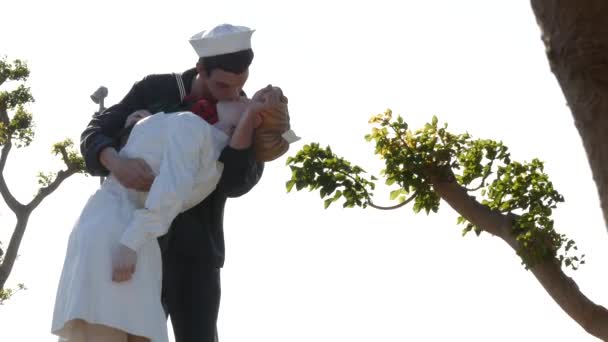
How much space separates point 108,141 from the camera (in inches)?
181

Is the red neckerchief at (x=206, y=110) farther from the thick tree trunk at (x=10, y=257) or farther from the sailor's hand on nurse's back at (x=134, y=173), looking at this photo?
the thick tree trunk at (x=10, y=257)

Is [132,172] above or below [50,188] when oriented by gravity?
below

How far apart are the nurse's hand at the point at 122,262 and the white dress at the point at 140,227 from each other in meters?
0.02

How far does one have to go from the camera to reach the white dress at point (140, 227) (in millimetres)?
4266

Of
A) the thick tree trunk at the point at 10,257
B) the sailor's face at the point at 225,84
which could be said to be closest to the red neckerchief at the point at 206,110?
the sailor's face at the point at 225,84

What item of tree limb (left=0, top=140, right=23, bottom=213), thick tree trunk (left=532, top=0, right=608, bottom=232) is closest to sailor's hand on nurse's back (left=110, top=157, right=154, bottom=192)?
thick tree trunk (left=532, top=0, right=608, bottom=232)

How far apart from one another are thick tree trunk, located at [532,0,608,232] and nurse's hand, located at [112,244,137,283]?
4.48 feet

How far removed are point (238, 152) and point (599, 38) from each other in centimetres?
125

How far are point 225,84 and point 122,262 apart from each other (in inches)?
28.5

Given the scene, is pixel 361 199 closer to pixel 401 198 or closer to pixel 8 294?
pixel 401 198

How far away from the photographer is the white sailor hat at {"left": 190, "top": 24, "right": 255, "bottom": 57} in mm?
4605

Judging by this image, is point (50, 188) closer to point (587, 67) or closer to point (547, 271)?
point (547, 271)

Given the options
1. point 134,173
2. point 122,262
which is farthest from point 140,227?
point 134,173

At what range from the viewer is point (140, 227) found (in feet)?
14.0
